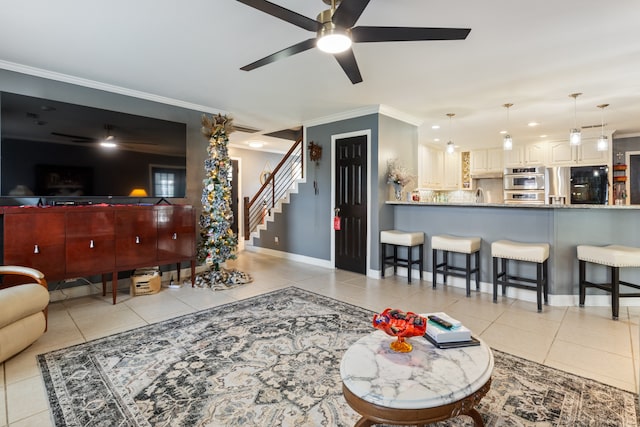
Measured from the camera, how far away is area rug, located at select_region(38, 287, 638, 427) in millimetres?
1661

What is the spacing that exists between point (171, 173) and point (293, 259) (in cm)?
266

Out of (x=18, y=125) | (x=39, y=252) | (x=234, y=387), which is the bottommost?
(x=234, y=387)

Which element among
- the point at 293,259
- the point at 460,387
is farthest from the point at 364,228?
the point at 460,387

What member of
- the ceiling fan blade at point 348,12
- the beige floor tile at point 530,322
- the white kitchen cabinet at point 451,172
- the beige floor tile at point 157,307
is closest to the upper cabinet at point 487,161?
the white kitchen cabinet at point 451,172

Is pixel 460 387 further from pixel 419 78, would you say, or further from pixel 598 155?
pixel 598 155

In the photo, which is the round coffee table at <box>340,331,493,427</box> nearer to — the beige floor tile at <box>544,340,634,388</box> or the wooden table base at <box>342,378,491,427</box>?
the wooden table base at <box>342,378,491,427</box>

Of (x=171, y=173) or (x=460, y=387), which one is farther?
(x=171, y=173)

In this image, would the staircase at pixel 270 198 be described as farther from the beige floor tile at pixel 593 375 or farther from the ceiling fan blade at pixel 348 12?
the beige floor tile at pixel 593 375

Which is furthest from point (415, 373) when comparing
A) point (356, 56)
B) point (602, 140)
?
point (602, 140)

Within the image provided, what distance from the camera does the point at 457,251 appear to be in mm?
3867

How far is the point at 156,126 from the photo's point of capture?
409 cm

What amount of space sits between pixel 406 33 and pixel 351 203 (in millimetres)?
3209

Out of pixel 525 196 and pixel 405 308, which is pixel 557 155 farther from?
pixel 405 308

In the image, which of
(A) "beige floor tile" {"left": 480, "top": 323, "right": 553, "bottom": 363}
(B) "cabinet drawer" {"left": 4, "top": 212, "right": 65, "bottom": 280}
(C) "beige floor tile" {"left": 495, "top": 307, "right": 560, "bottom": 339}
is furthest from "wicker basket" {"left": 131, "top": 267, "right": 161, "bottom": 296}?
(C) "beige floor tile" {"left": 495, "top": 307, "right": 560, "bottom": 339}
